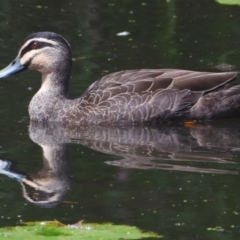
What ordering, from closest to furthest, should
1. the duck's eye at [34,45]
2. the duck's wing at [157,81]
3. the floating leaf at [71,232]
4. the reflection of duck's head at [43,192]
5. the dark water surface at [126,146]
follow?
the floating leaf at [71,232] → the dark water surface at [126,146] → the reflection of duck's head at [43,192] → the duck's wing at [157,81] → the duck's eye at [34,45]

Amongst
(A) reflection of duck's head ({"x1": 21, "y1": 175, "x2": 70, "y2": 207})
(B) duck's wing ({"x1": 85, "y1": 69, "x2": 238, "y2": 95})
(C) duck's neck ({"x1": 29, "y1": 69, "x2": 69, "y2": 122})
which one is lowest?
(C) duck's neck ({"x1": 29, "y1": 69, "x2": 69, "y2": 122})

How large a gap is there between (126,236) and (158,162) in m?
2.45

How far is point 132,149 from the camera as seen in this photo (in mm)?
10555

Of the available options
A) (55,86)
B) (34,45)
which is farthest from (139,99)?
(34,45)

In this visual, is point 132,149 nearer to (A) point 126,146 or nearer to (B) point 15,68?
(A) point 126,146

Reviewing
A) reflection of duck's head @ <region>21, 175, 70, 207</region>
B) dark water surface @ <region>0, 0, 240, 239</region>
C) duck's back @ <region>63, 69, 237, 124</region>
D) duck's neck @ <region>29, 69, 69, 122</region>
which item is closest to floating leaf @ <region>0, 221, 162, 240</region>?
dark water surface @ <region>0, 0, 240, 239</region>

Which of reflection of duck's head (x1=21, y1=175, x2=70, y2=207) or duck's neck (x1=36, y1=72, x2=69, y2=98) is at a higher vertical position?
reflection of duck's head (x1=21, y1=175, x2=70, y2=207)

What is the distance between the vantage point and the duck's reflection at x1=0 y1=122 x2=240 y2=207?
9422mm

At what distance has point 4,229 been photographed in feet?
25.5

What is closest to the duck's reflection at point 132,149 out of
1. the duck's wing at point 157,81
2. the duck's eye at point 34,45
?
the duck's wing at point 157,81

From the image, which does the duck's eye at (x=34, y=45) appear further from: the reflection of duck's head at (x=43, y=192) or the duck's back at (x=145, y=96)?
the reflection of duck's head at (x=43, y=192)

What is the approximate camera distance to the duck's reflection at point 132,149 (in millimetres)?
9422

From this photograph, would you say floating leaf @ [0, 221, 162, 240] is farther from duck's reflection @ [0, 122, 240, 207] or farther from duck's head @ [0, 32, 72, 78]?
duck's head @ [0, 32, 72, 78]

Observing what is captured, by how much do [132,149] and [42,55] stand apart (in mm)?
2355
